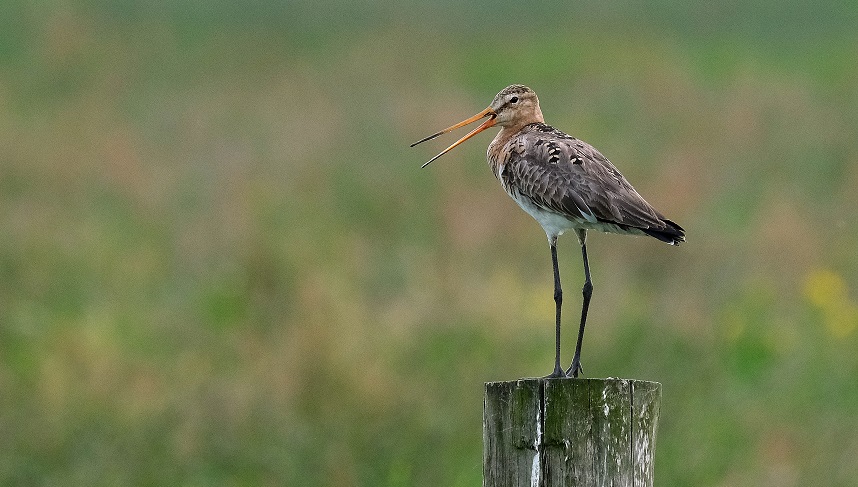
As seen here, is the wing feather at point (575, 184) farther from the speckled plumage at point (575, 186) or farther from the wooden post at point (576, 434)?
the wooden post at point (576, 434)

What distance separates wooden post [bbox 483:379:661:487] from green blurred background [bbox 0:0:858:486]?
11.2 ft

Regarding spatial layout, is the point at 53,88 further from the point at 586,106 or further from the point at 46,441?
the point at 46,441

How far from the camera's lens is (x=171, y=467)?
794cm

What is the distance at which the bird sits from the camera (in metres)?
5.77

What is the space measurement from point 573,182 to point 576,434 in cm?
205

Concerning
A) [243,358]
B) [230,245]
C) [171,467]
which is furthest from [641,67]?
[171,467]

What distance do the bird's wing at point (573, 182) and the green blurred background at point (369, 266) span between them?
223 cm

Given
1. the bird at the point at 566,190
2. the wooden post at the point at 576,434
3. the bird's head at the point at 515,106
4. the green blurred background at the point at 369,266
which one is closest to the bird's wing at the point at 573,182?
the bird at the point at 566,190

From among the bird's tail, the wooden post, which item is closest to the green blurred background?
the bird's tail

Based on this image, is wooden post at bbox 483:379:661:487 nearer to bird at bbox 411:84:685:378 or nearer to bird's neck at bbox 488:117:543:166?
bird at bbox 411:84:685:378

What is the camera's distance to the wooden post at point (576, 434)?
4.25 metres

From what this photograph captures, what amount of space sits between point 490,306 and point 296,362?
2.14 meters

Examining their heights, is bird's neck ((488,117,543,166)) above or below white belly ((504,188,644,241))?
above

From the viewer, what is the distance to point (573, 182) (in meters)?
6.08
